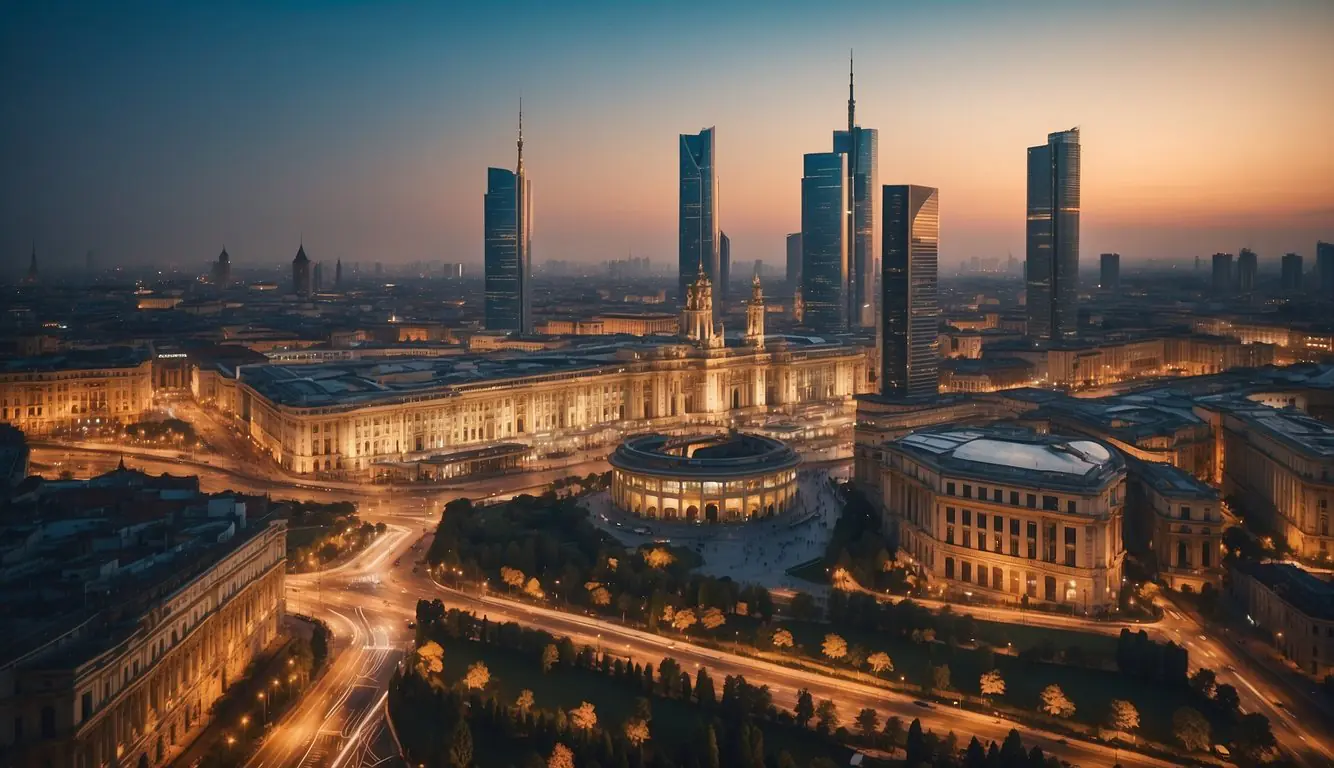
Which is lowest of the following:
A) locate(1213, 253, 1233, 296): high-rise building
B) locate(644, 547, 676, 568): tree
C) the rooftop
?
locate(644, 547, 676, 568): tree

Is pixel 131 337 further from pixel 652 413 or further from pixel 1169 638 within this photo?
pixel 1169 638

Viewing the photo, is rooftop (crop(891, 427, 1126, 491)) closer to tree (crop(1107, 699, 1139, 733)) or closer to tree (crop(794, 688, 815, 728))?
tree (crop(1107, 699, 1139, 733))

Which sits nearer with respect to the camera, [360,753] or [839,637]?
[360,753]

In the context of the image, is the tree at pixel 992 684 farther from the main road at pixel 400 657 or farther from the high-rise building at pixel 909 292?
the high-rise building at pixel 909 292

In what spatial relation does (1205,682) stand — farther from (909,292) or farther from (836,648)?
(909,292)

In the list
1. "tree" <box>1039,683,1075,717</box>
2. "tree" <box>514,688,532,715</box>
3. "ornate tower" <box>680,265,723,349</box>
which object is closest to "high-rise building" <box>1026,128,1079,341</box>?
"ornate tower" <box>680,265,723,349</box>

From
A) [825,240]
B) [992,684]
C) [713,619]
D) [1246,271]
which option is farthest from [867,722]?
[1246,271]

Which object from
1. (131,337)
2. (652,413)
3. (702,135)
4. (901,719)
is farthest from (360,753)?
(702,135)

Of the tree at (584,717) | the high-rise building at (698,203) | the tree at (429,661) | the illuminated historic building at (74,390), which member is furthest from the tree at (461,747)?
the high-rise building at (698,203)
